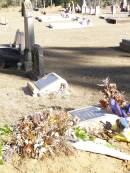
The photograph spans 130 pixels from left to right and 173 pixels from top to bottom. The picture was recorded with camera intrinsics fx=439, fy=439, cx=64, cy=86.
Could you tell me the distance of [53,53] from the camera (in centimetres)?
1683

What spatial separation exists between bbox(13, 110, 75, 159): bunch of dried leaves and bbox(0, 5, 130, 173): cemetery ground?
114mm

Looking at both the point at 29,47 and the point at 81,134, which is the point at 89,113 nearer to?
the point at 81,134

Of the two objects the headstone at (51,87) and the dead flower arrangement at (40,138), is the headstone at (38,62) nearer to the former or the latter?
the headstone at (51,87)

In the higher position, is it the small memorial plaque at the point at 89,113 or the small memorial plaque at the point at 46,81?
the small memorial plaque at the point at 89,113

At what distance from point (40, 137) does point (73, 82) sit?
607cm

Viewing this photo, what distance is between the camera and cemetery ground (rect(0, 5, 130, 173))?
5570 millimetres

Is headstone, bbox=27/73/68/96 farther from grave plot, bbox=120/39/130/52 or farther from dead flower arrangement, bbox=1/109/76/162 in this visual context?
grave plot, bbox=120/39/130/52

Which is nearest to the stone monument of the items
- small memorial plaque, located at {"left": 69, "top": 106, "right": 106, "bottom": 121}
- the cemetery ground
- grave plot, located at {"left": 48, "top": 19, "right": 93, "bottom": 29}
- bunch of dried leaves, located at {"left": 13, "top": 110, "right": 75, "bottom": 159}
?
the cemetery ground

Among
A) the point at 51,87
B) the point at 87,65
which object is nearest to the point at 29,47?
the point at 87,65

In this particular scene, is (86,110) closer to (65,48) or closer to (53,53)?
(53,53)

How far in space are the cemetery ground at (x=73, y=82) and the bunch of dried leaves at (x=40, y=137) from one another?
0.11 m

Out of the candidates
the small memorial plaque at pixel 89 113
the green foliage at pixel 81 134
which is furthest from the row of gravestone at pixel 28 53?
the green foliage at pixel 81 134

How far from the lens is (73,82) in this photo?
11.6m

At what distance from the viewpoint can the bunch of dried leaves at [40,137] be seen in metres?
5.58
